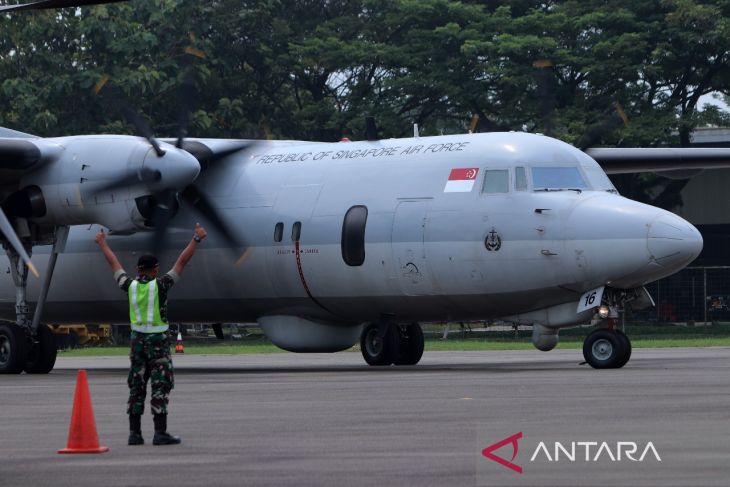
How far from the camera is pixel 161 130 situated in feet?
186

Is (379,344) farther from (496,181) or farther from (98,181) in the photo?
(98,181)

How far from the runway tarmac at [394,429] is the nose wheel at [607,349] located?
309 mm

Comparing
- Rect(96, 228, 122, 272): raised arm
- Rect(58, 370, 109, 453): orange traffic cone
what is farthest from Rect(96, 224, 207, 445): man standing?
Rect(58, 370, 109, 453): orange traffic cone

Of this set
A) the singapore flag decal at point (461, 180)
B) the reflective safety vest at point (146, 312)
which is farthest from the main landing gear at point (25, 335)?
the reflective safety vest at point (146, 312)

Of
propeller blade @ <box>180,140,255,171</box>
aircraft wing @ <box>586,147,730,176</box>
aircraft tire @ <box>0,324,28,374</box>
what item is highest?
aircraft wing @ <box>586,147,730,176</box>

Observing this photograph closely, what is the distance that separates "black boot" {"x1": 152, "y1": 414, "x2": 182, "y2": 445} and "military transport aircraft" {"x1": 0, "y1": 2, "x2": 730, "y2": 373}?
11.0 metres

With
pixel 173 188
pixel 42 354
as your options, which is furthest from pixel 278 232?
pixel 42 354

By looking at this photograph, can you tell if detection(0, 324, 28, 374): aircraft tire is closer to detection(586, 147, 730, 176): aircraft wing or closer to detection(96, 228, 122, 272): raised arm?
detection(586, 147, 730, 176): aircraft wing

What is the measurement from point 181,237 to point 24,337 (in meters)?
3.40

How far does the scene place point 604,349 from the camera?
956 inches

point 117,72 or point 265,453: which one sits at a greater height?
point 117,72

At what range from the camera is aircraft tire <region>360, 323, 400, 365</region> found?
2812cm

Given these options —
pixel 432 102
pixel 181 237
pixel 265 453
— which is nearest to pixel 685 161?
pixel 181 237

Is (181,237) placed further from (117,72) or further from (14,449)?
(117,72)
